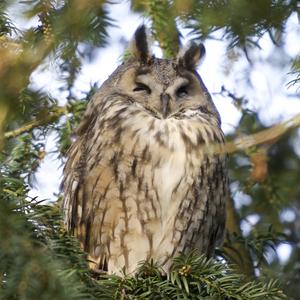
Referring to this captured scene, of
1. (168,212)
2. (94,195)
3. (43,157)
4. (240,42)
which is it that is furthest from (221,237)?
(240,42)

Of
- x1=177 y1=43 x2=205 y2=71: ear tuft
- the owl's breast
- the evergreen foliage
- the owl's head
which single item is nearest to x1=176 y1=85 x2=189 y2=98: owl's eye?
the owl's head

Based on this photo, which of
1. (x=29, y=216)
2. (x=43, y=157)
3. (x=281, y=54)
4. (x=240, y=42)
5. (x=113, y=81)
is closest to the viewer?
(x=29, y=216)

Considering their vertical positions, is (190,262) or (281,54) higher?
(281,54)

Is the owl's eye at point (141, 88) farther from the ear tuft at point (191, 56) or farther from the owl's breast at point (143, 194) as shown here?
the owl's breast at point (143, 194)

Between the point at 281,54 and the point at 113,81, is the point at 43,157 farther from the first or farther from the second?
the point at 281,54

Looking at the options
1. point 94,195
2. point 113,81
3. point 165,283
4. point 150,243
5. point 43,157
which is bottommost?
point 165,283

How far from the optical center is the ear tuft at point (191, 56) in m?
3.22

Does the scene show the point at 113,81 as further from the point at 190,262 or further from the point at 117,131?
the point at 190,262

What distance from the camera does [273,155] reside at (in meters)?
3.44

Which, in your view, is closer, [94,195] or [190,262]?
[190,262]

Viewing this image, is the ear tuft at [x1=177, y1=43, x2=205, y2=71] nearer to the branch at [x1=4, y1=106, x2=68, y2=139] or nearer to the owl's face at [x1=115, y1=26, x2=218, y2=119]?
the owl's face at [x1=115, y1=26, x2=218, y2=119]

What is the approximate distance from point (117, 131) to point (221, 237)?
0.61 meters

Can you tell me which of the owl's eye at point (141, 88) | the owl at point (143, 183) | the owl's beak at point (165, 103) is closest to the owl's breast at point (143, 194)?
the owl at point (143, 183)

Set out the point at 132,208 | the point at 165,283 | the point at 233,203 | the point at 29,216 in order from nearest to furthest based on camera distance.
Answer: the point at 29,216 < the point at 165,283 < the point at 132,208 < the point at 233,203
